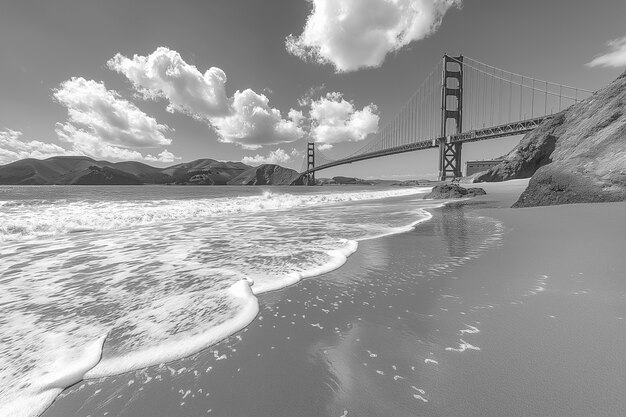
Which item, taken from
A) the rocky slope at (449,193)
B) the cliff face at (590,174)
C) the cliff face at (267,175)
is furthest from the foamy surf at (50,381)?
the cliff face at (267,175)

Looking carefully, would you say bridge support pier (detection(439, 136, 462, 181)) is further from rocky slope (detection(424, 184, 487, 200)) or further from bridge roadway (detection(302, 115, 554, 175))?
rocky slope (detection(424, 184, 487, 200))

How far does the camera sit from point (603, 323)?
1940 mm

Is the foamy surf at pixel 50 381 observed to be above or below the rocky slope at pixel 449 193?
below

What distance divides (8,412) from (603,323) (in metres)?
3.83

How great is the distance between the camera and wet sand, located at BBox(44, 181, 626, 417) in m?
1.34

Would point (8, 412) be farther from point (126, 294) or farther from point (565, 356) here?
point (565, 356)

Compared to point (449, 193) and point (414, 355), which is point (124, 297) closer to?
point (414, 355)

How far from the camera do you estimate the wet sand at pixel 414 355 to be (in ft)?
4.39

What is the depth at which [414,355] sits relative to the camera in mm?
1721

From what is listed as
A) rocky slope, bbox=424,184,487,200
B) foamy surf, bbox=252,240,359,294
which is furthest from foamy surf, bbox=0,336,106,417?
rocky slope, bbox=424,184,487,200

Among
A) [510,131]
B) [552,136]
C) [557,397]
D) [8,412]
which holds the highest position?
[510,131]

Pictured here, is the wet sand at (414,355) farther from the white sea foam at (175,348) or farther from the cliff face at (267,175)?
the cliff face at (267,175)

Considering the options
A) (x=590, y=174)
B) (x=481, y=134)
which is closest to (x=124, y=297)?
(x=590, y=174)

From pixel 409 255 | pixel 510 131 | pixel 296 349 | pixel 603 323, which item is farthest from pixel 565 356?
pixel 510 131
